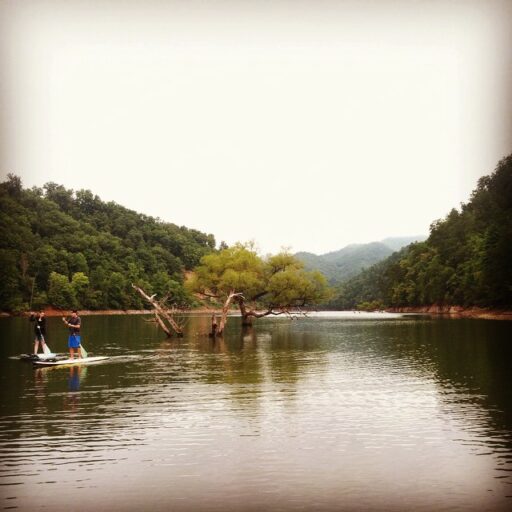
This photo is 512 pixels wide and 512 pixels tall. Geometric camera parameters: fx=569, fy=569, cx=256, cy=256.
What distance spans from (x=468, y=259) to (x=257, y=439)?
128 meters

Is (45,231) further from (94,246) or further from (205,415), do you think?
(205,415)

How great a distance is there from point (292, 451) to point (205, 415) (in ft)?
16.1

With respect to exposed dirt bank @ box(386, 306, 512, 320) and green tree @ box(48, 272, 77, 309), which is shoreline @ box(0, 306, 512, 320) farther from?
green tree @ box(48, 272, 77, 309)

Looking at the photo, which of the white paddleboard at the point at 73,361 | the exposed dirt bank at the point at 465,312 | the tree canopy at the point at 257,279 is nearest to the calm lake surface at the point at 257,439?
the white paddleboard at the point at 73,361

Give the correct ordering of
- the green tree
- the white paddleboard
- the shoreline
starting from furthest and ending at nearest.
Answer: the green tree, the shoreline, the white paddleboard

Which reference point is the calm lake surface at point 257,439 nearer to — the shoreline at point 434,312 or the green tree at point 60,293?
the shoreline at point 434,312

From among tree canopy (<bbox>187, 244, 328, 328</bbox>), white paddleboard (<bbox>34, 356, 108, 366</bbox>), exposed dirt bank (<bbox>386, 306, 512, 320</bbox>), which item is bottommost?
exposed dirt bank (<bbox>386, 306, 512, 320</bbox>)

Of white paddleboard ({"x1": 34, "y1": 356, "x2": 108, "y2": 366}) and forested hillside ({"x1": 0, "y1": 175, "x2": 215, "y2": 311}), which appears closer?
white paddleboard ({"x1": 34, "y1": 356, "x2": 108, "y2": 366})

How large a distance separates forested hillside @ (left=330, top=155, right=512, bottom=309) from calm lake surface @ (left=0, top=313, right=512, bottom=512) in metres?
70.3

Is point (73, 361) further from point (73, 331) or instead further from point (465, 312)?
point (465, 312)

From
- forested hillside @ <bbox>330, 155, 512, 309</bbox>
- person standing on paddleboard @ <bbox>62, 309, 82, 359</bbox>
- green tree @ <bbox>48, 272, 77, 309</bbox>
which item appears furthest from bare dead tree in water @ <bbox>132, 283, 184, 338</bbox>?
green tree @ <bbox>48, 272, 77, 309</bbox>

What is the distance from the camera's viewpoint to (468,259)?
132 metres

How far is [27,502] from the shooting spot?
34.3 ft

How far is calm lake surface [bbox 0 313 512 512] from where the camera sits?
10719 millimetres
